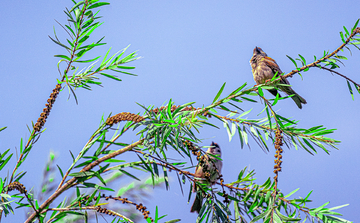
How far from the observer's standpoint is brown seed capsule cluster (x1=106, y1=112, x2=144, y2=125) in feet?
4.35

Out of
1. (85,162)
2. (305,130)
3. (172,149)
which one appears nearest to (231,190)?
(172,149)

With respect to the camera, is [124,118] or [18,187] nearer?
[18,187]

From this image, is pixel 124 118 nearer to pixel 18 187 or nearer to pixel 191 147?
pixel 191 147

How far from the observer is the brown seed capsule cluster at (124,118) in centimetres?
133

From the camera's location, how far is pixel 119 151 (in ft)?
4.50

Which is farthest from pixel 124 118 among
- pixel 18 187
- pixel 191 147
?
pixel 18 187

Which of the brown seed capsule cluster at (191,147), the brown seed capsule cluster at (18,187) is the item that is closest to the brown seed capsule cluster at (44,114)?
the brown seed capsule cluster at (18,187)

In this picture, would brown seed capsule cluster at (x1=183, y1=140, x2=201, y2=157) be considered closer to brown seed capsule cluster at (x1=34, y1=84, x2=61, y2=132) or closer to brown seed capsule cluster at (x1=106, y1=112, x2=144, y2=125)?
brown seed capsule cluster at (x1=106, y1=112, x2=144, y2=125)

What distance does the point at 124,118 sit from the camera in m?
1.34

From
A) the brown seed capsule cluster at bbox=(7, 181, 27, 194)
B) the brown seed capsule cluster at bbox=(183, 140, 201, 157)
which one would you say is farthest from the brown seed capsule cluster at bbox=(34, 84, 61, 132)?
the brown seed capsule cluster at bbox=(183, 140, 201, 157)

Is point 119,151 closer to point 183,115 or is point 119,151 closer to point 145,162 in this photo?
point 145,162

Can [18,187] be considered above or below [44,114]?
below

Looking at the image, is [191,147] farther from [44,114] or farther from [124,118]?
[44,114]

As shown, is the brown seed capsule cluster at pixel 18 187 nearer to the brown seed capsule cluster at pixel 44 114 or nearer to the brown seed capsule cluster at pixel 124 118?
the brown seed capsule cluster at pixel 44 114
